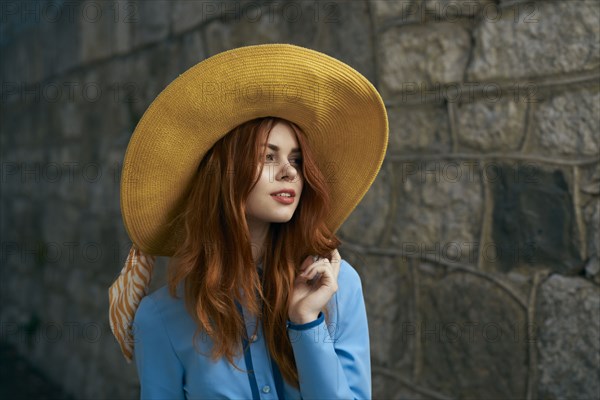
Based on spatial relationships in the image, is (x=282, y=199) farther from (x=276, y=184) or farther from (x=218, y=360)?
(x=218, y=360)

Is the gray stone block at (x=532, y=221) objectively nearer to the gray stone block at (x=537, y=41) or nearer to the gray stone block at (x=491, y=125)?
the gray stone block at (x=491, y=125)

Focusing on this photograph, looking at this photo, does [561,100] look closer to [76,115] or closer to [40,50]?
[76,115]

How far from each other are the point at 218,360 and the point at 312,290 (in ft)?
0.82

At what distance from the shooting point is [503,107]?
83.3 inches

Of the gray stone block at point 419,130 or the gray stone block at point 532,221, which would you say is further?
the gray stone block at point 419,130

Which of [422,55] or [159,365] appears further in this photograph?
[422,55]

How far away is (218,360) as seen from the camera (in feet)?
5.02

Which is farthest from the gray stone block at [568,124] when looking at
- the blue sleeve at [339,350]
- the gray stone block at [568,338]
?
the blue sleeve at [339,350]

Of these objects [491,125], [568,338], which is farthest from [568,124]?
[568,338]

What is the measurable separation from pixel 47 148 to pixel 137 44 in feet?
4.59

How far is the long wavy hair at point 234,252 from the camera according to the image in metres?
1.52

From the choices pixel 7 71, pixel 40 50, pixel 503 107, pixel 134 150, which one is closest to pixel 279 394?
pixel 134 150

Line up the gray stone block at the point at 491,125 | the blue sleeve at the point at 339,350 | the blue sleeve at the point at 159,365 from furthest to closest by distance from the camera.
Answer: the gray stone block at the point at 491,125 → the blue sleeve at the point at 159,365 → the blue sleeve at the point at 339,350

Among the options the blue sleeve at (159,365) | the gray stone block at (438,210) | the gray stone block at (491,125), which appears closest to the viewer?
the blue sleeve at (159,365)
